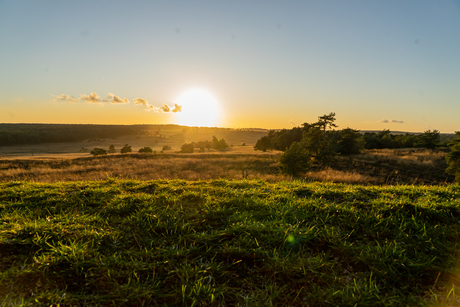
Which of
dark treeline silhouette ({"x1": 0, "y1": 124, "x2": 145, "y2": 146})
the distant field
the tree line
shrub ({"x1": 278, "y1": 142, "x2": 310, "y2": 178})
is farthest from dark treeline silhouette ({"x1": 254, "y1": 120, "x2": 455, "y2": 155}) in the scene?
dark treeline silhouette ({"x1": 0, "y1": 124, "x2": 145, "y2": 146})

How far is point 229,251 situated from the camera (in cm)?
296

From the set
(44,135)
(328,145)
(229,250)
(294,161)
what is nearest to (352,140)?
(328,145)

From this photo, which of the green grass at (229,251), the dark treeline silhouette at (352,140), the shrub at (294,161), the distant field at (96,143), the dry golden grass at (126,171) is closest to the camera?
the green grass at (229,251)

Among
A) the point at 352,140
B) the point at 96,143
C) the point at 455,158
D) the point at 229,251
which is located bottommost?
the point at 96,143

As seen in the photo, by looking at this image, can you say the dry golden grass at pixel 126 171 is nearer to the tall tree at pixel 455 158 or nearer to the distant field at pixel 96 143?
the tall tree at pixel 455 158

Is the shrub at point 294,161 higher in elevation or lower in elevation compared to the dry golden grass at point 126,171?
higher

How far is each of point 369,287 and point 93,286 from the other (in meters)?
3.14

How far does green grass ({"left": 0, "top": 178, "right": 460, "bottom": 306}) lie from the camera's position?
2.31 m

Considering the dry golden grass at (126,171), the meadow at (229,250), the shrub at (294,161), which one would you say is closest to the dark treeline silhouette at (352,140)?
the shrub at (294,161)

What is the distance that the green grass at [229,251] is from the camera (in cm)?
231

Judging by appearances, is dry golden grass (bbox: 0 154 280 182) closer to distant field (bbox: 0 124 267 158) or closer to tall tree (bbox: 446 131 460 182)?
tall tree (bbox: 446 131 460 182)

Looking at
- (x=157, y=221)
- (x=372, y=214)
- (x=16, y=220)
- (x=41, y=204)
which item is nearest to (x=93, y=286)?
(x=157, y=221)

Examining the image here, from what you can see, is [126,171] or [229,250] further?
[126,171]

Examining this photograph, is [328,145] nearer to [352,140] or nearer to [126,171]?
[352,140]
